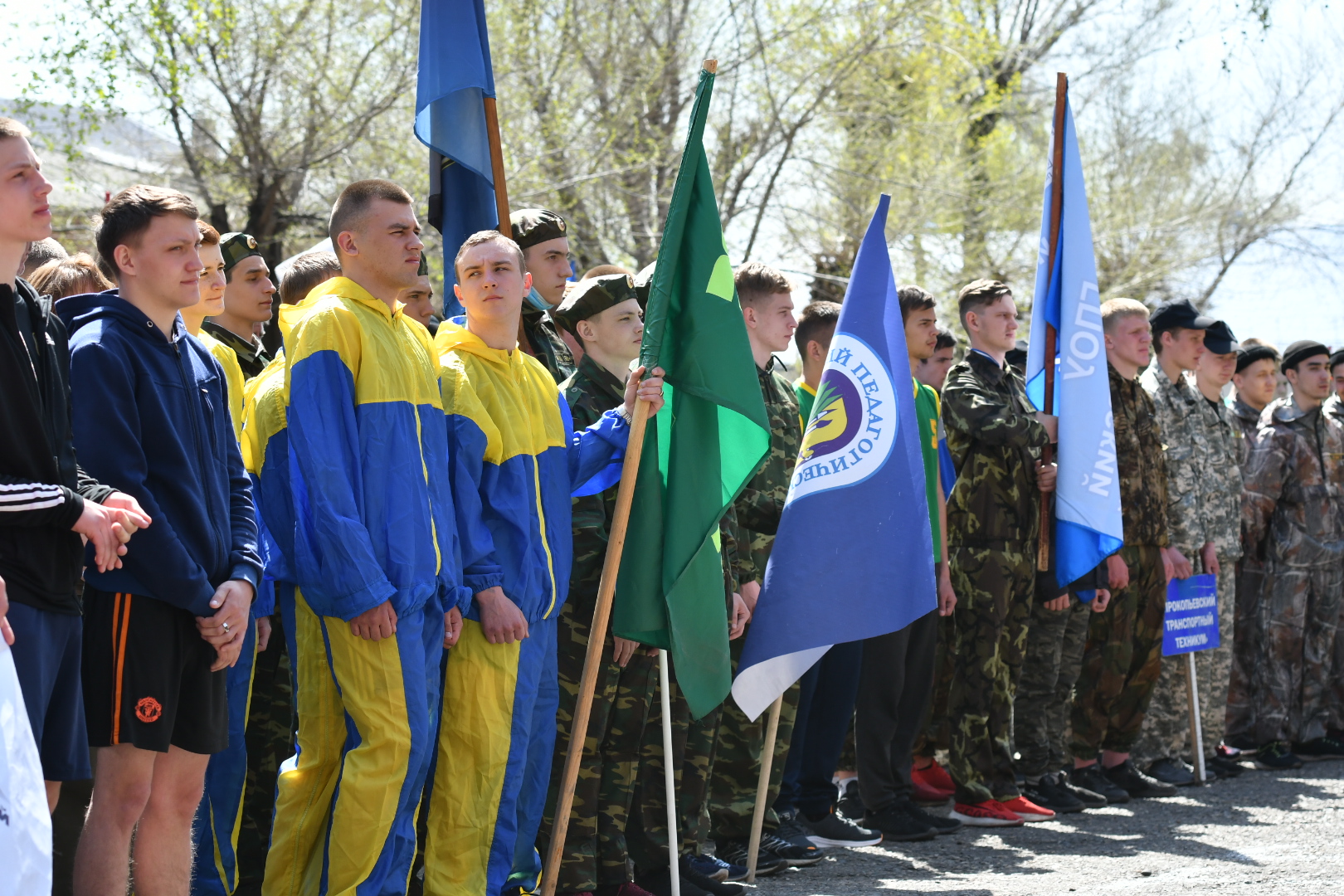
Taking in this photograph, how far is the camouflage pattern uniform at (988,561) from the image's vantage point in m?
6.76

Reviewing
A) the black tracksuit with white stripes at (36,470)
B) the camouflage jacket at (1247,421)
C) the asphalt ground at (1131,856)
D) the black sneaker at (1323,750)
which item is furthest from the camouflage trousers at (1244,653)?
the black tracksuit with white stripes at (36,470)

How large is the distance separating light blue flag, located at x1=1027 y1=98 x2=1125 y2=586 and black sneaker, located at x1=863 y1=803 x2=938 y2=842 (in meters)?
1.47

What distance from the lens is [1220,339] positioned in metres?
8.37

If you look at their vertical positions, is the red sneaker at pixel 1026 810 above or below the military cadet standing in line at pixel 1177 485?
below

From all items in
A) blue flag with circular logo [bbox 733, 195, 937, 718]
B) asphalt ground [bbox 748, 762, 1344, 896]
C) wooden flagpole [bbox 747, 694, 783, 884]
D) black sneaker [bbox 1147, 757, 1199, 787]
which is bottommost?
asphalt ground [bbox 748, 762, 1344, 896]

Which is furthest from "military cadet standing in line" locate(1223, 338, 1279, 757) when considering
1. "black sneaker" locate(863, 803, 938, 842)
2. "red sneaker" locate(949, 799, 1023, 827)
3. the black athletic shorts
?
the black athletic shorts

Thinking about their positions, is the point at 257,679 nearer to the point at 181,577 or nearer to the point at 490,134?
the point at 181,577

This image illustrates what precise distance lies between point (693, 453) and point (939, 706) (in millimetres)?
3212

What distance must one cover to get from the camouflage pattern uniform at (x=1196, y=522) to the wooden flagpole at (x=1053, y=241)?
3.53 feet

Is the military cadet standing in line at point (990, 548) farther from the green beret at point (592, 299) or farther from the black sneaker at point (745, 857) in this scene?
the green beret at point (592, 299)

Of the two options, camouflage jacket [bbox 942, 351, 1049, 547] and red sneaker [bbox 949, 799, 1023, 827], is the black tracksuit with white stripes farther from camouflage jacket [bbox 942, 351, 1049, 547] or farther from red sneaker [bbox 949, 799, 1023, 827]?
red sneaker [bbox 949, 799, 1023, 827]

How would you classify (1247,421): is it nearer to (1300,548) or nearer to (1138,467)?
(1300,548)

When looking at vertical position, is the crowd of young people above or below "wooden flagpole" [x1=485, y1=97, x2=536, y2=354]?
below

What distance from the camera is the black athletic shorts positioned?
3252 millimetres
